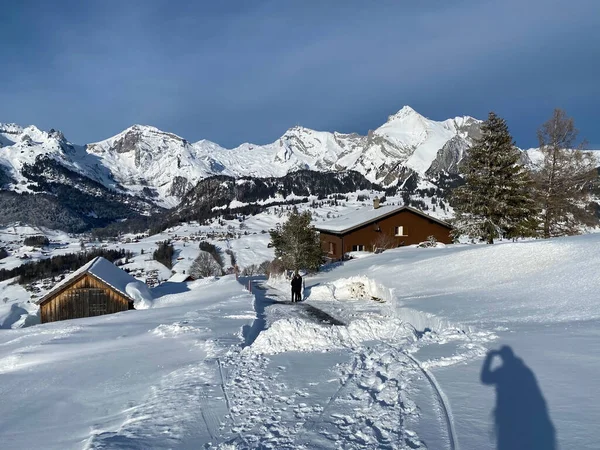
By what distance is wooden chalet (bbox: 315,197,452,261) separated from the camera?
45938 millimetres

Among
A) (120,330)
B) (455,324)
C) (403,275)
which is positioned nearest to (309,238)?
(403,275)

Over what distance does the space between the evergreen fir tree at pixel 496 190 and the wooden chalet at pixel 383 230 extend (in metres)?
17.9

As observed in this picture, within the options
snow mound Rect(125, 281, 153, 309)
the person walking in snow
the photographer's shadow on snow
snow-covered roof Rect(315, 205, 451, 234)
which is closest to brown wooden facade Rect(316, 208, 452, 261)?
snow-covered roof Rect(315, 205, 451, 234)

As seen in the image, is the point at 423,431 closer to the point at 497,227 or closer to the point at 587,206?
the point at 497,227

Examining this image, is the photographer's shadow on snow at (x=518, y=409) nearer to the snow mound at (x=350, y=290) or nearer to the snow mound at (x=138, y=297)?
the snow mound at (x=350, y=290)

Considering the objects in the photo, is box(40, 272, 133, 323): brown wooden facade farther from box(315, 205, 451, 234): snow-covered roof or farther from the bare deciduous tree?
the bare deciduous tree

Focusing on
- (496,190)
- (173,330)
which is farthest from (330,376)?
(496,190)

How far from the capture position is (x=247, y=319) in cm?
1627

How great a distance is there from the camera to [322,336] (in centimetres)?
1152

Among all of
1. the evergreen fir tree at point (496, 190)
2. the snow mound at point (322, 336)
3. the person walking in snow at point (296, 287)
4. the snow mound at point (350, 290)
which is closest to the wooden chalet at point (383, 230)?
the evergreen fir tree at point (496, 190)

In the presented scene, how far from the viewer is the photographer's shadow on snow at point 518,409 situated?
5.09 m

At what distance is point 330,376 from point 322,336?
3.35m

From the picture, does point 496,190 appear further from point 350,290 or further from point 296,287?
point 296,287

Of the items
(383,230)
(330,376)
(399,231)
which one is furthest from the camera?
(399,231)
